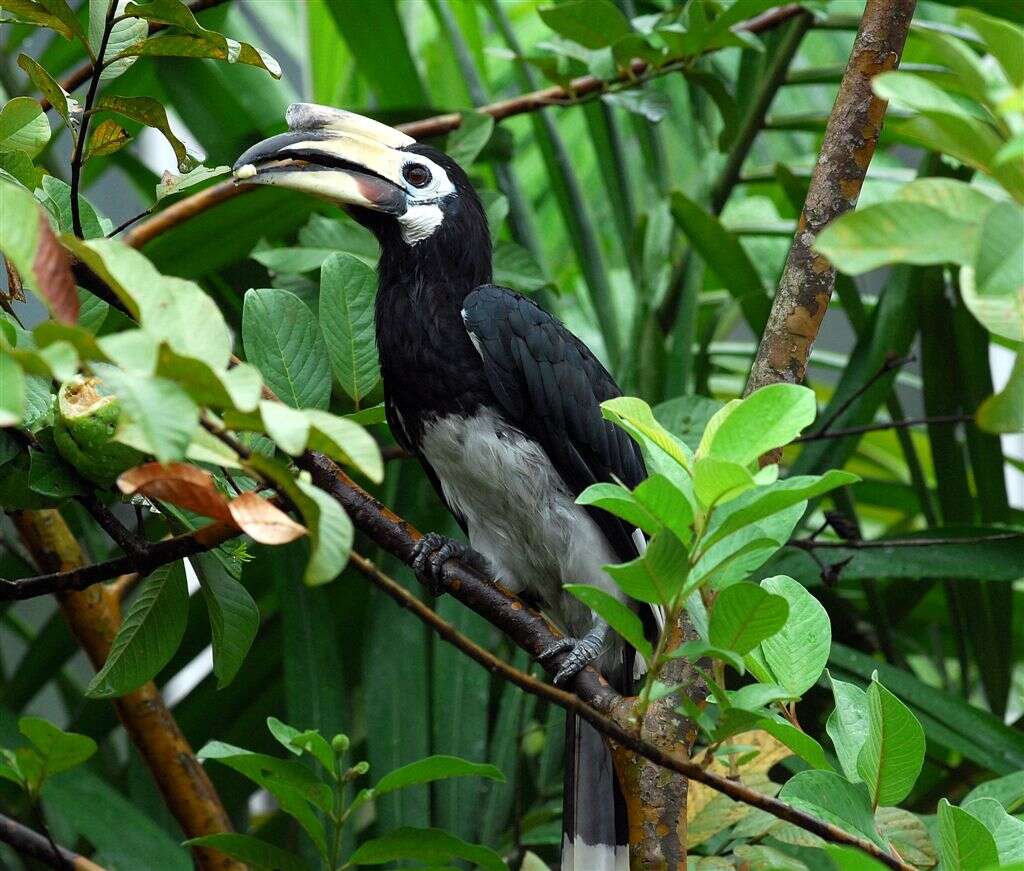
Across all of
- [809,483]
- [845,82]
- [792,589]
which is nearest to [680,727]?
[792,589]

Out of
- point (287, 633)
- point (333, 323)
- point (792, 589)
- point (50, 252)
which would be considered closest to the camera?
point (50, 252)

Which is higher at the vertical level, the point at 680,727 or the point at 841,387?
the point at 680,727

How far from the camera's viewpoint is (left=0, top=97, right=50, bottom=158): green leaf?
2.22 ft

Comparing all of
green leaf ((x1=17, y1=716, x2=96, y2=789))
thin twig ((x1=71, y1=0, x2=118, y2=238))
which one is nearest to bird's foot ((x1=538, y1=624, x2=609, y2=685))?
green leaf ((x1=17, y1=716, x2=96, y2=789))

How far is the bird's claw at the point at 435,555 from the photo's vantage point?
45.4 inches

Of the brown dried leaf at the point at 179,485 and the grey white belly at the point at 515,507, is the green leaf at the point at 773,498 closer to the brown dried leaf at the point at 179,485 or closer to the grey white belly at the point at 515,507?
the brown dried leaf at the point at 179,485

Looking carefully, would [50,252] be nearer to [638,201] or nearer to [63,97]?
[63,97]

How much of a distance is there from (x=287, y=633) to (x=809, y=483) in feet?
2.67

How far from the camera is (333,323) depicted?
0.79 metres

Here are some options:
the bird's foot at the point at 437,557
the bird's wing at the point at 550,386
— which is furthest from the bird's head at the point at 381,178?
the bird's foot at the point at 437,557

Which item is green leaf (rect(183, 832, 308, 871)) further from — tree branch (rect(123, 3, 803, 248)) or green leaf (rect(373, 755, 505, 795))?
tree branch (rect(123, 3, 803, 248))

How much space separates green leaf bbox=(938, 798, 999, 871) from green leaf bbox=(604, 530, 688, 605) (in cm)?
16

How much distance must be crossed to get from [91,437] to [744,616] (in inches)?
14.0

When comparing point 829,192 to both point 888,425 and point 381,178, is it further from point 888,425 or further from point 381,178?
point 381,178
